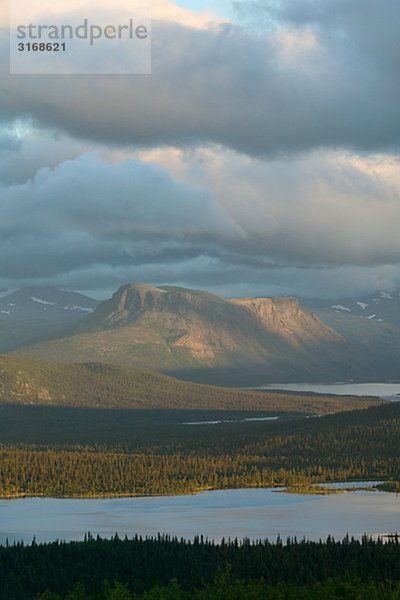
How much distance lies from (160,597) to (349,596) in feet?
103

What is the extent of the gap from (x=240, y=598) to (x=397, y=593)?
25.6 m

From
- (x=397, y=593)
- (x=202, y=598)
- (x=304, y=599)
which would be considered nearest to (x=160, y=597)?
(x=202, y=598)

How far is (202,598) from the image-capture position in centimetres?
19738

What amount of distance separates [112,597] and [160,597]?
27.7ft

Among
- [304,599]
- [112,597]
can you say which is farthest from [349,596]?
[112,597]

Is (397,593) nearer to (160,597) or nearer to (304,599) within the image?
(304,599)

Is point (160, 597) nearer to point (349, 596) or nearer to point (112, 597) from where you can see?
point (112, 597)

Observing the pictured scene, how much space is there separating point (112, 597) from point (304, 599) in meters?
31.7

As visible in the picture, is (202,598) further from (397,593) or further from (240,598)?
(397,593)

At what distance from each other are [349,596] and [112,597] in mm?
39242

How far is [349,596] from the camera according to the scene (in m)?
198

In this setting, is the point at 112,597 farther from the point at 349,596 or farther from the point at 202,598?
the point at 349,596

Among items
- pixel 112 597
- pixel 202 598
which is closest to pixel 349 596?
pixel 202 598

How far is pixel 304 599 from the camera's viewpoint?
197125mm
